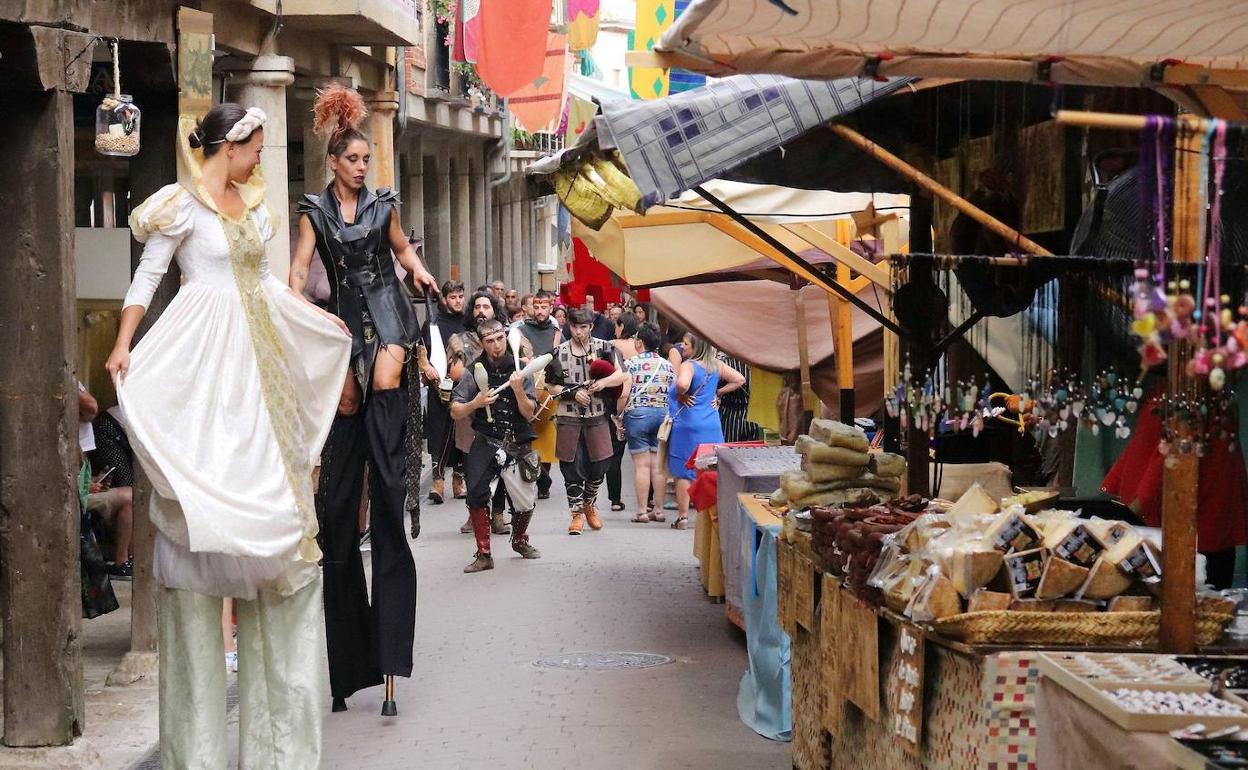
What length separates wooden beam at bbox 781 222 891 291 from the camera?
9.70 meters

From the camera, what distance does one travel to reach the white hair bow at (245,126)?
6.68 m

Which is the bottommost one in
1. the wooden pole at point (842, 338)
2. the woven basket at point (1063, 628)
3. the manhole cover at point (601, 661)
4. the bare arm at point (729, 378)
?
the manhole cover at point (601, 661)

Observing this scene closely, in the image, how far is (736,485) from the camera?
10.4 metres

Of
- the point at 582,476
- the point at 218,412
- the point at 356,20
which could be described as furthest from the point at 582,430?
the point at 218,412

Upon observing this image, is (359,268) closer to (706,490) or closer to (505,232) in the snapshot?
(706,490)

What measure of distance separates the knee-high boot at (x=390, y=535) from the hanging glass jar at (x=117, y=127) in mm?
1587

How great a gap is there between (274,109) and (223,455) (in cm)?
1059

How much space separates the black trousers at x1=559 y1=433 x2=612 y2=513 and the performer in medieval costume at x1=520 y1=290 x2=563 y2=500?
227 millimetres

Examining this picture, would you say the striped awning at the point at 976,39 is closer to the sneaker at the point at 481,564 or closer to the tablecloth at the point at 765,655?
the tablecloth at the point at 765,655

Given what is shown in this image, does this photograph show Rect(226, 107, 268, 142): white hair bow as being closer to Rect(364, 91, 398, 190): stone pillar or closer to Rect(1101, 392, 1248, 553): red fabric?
Rect(1101, 392, 1248, 553): red fabric

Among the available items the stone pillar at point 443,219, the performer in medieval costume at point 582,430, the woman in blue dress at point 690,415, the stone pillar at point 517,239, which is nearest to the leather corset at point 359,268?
the performer in medieval costume at point 582,430

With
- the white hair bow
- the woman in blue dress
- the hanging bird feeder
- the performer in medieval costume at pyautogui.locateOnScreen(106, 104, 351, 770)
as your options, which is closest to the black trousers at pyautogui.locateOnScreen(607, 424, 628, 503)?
the woman in blue dress

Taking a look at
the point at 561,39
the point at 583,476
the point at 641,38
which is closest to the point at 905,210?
the point at 583,476

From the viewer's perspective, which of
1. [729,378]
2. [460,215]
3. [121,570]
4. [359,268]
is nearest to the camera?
[359,268]
